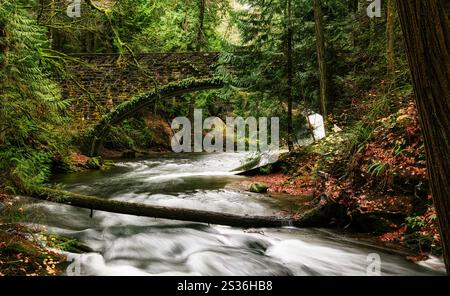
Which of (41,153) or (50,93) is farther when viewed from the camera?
(50,93)

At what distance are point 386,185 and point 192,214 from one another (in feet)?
10.6

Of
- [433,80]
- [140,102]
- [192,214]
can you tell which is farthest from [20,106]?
[140,102]

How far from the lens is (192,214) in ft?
20.4

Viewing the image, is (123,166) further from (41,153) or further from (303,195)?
(41,153)

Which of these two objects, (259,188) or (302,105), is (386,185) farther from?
(302,105)

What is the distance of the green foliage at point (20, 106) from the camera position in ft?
15.3

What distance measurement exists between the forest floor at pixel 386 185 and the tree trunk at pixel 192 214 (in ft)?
0.98

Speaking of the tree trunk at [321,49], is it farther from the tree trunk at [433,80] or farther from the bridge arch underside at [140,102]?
the tree trunk at [433,80]

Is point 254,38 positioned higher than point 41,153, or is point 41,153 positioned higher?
point 254,38

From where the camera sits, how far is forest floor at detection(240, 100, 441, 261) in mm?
5414

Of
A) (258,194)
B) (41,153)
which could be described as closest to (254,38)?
(258,194)
